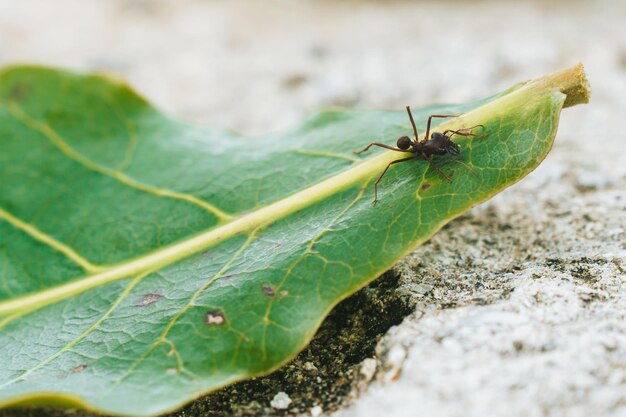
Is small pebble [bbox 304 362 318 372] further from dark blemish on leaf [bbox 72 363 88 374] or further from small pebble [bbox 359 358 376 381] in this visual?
dark blemish on leaf [bbox 72 363 88 374]

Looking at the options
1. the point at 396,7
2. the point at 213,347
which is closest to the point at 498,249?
the point at 213,347

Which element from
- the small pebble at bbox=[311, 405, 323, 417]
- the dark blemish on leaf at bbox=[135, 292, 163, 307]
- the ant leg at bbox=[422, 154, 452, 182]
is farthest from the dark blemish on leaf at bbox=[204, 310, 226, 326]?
the ant leg at bbox=[422, 154, 452, 182]

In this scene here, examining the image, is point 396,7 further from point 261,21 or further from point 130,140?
point 130,140

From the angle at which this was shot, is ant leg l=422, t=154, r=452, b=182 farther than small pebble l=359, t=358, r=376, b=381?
Yes

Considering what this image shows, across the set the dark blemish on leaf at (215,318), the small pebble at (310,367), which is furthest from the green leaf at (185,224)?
the small pebble at (310,367)

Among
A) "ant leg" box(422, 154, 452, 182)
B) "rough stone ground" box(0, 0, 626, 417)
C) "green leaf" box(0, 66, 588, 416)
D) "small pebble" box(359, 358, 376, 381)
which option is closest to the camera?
"rough stone ground" box(0, 0, 626, 417)

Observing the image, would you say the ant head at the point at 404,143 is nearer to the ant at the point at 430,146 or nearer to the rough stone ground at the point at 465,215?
the ant at the point at 430,146

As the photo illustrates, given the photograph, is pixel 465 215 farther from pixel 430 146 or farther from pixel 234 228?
pixel 234 228
